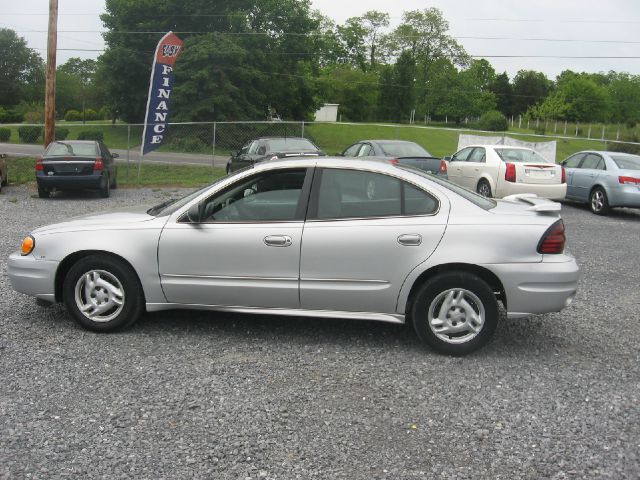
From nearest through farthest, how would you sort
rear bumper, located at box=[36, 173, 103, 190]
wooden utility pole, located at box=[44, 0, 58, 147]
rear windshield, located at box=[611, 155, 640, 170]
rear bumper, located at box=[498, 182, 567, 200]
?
rear bumper, located at box=[498, 182, 567, 200]
rear windshield, located at box=[611, 155, 640, 170]
rear bumper, located at box=[36, 173, 103, 190]
wooden utility pole, located at box=[44, 0, 58, 147]

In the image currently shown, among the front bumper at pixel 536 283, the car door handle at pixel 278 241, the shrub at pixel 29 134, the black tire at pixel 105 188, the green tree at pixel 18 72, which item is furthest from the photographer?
the green tree at pixel 18 72

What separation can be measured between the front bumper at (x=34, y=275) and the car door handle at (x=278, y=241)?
180 centimetres

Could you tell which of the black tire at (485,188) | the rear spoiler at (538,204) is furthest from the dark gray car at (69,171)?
the rear spoiler at (538,204)

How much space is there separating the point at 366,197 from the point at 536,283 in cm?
145

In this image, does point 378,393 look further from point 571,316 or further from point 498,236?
point 571,316

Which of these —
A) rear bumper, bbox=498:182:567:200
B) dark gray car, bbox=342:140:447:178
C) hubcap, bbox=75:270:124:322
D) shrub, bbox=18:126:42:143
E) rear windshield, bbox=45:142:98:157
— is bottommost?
hubcap, bbox=75:270:124:322

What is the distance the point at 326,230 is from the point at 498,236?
1.31m

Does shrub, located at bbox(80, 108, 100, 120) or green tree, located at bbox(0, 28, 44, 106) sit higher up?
green tree, located at bbox(0, 28, 44, 106)

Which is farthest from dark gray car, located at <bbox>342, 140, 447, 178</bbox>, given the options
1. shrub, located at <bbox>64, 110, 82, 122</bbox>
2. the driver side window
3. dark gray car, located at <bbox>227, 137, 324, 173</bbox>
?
shrub, located at <bbox>64, 110, 82, 122</bbox>

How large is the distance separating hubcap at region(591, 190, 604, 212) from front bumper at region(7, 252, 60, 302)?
12.8m

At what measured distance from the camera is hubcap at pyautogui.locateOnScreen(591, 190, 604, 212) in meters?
14.7

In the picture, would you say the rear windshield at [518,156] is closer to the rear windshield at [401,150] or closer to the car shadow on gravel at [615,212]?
the rear windshield at [401,150]

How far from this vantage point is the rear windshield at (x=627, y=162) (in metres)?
14.5

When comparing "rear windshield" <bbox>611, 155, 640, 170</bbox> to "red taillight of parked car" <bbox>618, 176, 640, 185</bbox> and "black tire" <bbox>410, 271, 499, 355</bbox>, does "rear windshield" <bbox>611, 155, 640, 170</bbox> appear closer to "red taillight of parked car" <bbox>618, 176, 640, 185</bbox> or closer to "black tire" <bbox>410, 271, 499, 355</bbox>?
"red taillight of parked car" <bbox>618, 176, 640, 185</bbox>
